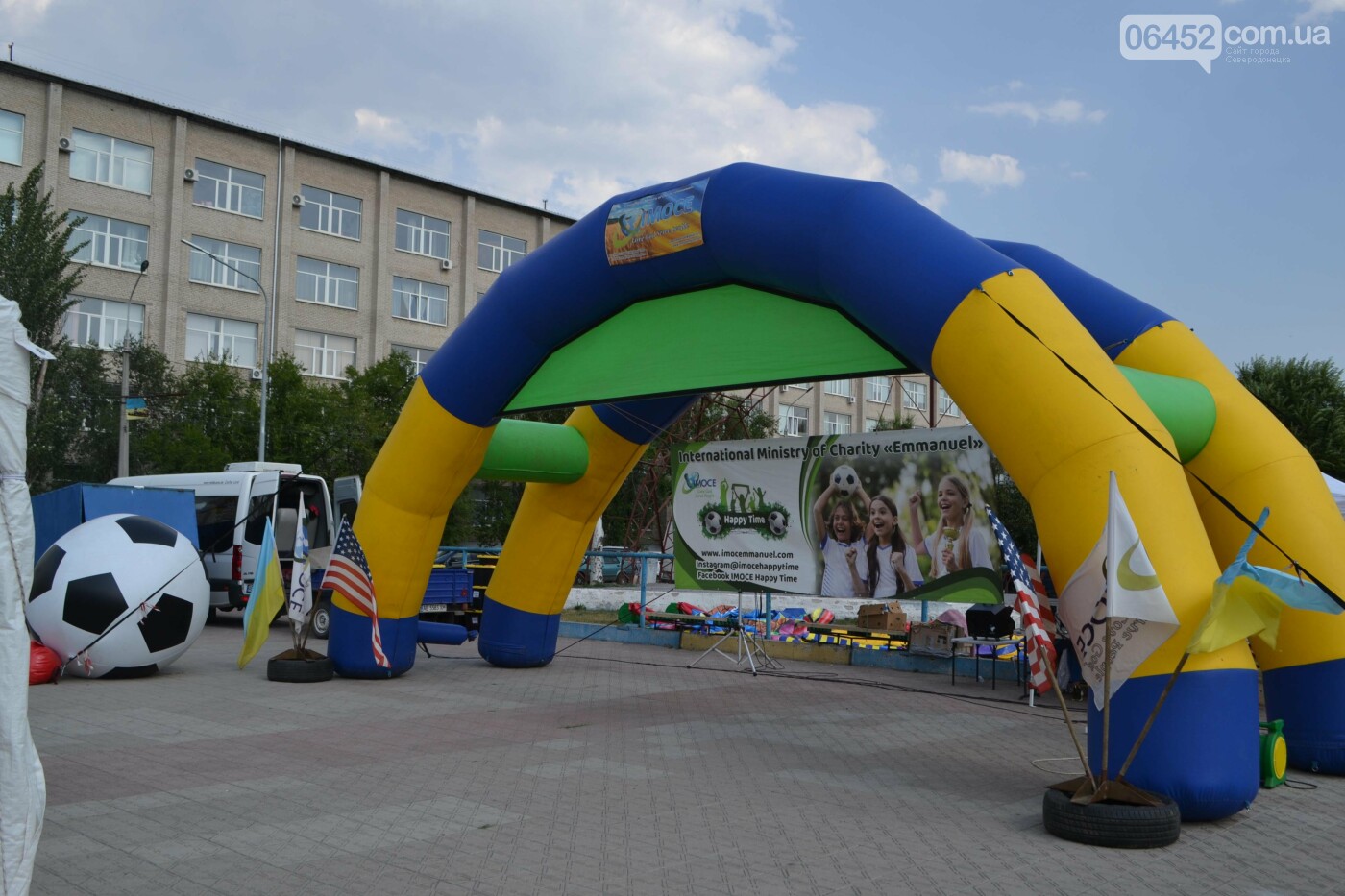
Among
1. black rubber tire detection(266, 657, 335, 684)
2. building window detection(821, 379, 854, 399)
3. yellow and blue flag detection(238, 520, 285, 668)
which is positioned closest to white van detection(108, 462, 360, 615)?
yellow and blue flag detection(238, 520, 285, 668)

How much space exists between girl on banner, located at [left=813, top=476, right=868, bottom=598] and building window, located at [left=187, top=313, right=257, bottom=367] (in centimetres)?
2937

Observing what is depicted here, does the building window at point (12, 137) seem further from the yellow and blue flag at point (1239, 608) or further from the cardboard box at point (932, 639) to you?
the yellow and blue flag at point (1239, 608)

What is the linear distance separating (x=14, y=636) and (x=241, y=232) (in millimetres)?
38710

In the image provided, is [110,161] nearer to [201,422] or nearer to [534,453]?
[201,422]

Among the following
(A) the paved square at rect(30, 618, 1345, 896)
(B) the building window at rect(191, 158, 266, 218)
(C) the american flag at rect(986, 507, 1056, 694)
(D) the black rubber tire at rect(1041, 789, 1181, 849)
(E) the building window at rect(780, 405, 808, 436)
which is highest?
(B) the building window at rect(191, 158, 266, 218)

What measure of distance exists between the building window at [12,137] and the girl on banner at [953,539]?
33.5m

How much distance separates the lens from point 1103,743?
6.72 meters

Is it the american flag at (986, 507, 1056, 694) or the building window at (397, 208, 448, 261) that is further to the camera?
the building window at (397, 208, 448, 261)

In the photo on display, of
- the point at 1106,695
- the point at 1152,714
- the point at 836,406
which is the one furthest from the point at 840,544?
the point at 836,406

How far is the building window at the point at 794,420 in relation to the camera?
58.8m

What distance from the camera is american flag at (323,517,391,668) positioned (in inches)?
506

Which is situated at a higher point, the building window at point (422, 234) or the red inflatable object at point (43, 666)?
the building window at point (422, 234)

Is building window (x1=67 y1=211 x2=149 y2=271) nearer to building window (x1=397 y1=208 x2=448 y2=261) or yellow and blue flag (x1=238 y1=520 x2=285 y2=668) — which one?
building window (x1=397 y1=208 x2=448 y2=261)

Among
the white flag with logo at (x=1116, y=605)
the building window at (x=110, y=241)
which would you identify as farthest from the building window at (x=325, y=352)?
the white flag with logo at (x=1116, y=605)
